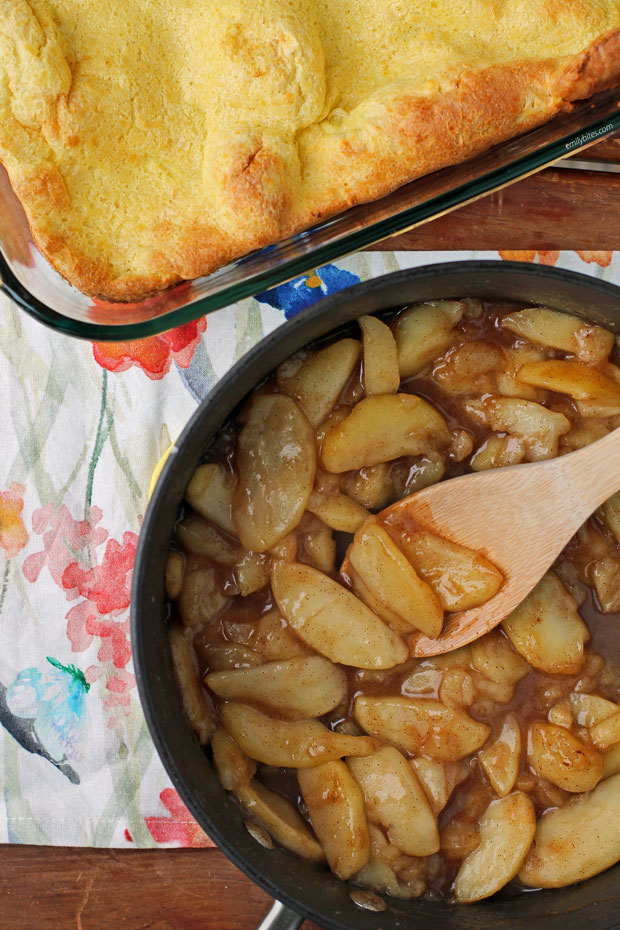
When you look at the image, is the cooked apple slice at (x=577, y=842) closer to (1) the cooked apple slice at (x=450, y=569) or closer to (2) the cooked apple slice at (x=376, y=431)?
(1) the cooked apple slice at (x=450, y=569)

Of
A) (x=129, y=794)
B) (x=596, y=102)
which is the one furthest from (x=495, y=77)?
(x=129, y=794)

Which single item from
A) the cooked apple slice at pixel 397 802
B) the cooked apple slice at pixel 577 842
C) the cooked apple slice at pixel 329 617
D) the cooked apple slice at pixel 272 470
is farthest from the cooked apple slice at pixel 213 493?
the cooked apple slice at pixel 577 842

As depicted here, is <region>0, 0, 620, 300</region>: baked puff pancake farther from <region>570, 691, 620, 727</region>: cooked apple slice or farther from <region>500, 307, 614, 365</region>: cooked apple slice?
<region>570, 691, 620, 727</region>: cooked apple slice

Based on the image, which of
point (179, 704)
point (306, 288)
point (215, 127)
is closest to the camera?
point (215, 127)

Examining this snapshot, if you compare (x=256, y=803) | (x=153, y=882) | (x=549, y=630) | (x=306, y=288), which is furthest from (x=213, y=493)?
(x=153, y=882)

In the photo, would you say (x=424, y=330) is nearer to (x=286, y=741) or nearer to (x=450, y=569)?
(x=450, y=569)
